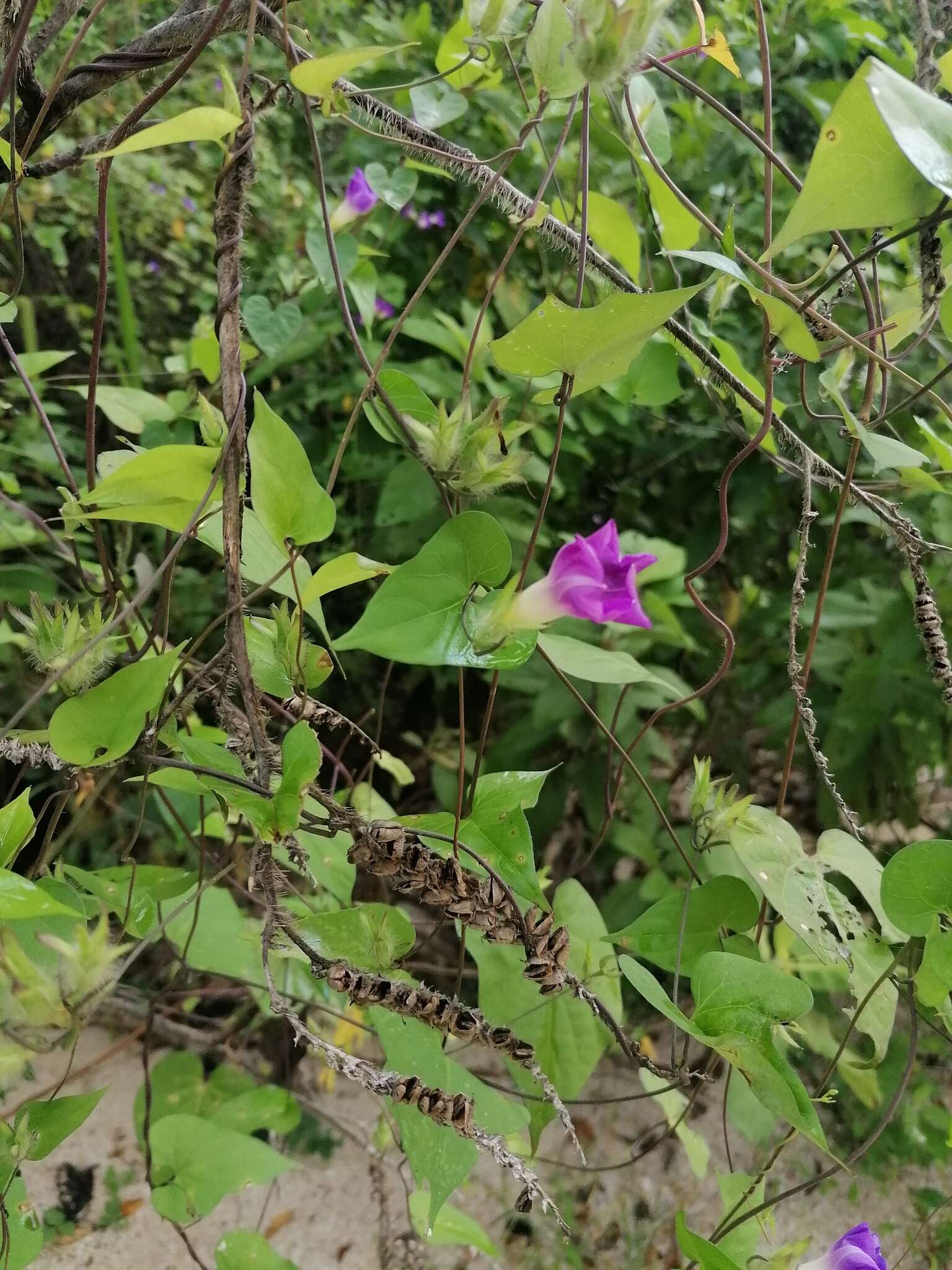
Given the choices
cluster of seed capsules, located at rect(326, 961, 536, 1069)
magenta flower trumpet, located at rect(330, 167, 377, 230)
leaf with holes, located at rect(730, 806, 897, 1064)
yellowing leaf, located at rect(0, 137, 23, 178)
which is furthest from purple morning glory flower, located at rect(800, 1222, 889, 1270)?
magenta flower trumpet, located at rect(330, 167, 377, 230)

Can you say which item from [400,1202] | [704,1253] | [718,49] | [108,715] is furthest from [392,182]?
[400,1202]

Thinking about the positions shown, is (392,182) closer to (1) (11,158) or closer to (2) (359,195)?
(2) (359,195)

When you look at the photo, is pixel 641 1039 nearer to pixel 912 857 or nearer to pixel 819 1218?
pixel 819 1218

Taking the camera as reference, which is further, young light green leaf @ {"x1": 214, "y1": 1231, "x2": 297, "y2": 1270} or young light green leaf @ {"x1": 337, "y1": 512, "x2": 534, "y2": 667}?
young light green leaf @ {"x1": 214, "y1": 1231, "x2": 297, "y2": 1270}

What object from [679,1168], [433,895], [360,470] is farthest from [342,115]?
[679,1168]

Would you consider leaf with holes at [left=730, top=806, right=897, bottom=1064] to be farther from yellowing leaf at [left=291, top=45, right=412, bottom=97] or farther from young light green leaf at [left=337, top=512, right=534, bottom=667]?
yellowing leaf at [left=291, top=45, right=412, bottom=97]

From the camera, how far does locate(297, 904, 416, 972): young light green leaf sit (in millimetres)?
391

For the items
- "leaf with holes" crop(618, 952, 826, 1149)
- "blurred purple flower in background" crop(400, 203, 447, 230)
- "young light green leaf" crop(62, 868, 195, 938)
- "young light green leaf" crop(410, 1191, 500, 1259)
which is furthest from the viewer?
"blurred purple flower in background" crop(400, 203, 447, 230)

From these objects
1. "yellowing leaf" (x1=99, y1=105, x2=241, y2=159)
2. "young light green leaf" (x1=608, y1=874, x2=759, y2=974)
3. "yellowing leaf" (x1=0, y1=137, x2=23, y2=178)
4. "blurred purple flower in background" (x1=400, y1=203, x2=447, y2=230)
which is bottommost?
"young light green leaf" (x1=608, y1=874, x2=759, y2=974)

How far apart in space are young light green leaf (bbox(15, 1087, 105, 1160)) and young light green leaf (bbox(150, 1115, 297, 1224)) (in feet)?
0.46

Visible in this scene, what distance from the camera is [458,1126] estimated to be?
0.33 metres

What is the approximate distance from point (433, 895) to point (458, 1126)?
0.09 m

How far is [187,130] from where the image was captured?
0.30 m

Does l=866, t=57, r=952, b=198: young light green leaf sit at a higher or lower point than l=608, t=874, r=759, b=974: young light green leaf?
higher
